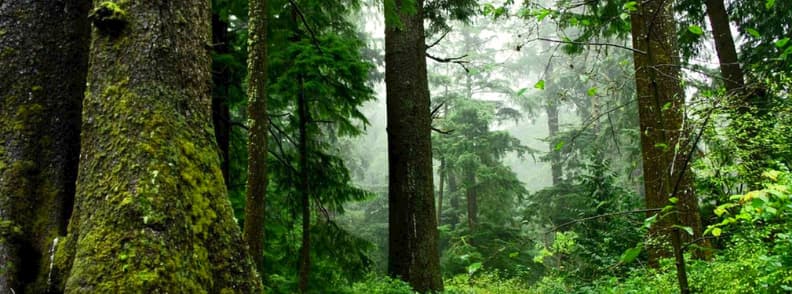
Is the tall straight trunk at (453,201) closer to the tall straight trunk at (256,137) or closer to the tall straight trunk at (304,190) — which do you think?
the tall straight trunk at (304,190)

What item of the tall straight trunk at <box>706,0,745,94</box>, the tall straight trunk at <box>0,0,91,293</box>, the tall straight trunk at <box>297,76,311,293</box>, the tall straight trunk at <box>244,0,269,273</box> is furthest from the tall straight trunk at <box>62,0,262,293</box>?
the tall straight trunk at <box>706,0,745,94</box>

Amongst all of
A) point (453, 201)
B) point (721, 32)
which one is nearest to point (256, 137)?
point (721, 32)

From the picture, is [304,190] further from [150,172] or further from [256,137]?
[150,172]

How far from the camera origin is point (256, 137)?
3.88 meters

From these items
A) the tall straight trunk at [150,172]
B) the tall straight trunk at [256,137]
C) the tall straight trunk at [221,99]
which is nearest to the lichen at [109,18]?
the tall straight trunk at [150,172]

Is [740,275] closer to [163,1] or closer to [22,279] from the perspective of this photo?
[163,1]

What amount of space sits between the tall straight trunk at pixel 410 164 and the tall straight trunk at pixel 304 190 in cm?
158

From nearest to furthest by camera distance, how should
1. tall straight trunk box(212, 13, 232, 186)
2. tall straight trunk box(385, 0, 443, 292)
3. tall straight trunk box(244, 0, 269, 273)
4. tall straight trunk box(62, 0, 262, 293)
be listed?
tall straight trunk box(62, 0, 262, 293) → tall straight trunk box(244, 0, 269, 273) → tall straight trunk box(212, 13, 232, 186) → tall straight trunk box(385, 0, 443, 292)

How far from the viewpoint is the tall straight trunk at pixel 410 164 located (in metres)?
7.07

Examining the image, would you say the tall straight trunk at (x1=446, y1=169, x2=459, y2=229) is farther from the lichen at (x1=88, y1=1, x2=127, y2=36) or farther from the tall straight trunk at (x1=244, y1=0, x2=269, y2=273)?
the lichen at (x1=88, y1=1, x2=127, y2=36)

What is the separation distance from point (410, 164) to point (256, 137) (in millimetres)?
3721

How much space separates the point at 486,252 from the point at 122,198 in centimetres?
1547

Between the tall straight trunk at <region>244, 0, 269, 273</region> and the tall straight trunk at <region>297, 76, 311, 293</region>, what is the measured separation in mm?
1698

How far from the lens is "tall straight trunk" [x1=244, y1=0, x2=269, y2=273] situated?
383cm
